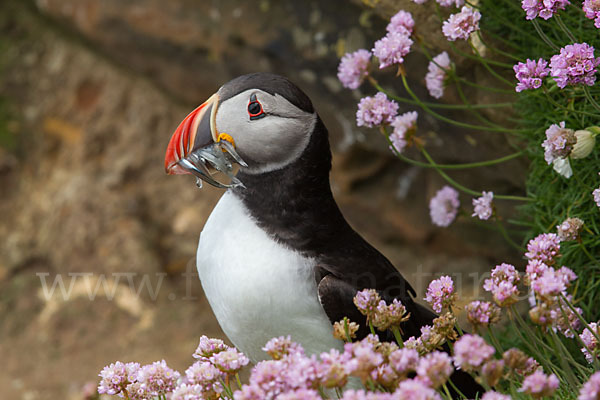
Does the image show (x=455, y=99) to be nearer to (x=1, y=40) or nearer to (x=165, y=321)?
(x=165, y=321)

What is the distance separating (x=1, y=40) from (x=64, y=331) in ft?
8.43

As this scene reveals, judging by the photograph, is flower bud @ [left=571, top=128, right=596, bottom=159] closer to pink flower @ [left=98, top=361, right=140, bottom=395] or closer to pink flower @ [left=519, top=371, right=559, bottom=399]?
pink flower @ [left=519, top=371, right=559, bottom=399]

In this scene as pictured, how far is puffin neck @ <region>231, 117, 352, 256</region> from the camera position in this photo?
8.34ft

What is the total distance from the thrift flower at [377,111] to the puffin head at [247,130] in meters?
0.28

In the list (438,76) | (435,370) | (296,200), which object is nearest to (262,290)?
(296,200)

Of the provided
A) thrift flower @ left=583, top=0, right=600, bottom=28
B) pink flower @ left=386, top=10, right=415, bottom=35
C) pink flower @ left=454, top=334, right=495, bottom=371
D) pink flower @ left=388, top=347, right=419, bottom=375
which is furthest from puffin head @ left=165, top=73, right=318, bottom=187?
pink flower @ left=454, top=334, right=495, bottom=371

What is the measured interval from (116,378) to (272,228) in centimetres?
78

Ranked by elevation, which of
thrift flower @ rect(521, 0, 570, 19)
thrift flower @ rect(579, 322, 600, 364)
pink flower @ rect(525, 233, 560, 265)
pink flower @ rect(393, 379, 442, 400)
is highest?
thrift flower @ rect(521, 0, 570, 19)

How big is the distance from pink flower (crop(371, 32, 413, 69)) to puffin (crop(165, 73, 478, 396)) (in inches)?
15.9

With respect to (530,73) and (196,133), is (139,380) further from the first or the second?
(530,73)

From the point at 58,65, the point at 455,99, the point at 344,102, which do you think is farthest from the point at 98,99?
the point at 455,99

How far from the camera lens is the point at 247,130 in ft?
8.06

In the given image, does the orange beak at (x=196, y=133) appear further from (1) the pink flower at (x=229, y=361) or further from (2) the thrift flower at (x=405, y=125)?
(1) the pink flower at (x=229, y=361)

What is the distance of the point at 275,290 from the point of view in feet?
7.89
